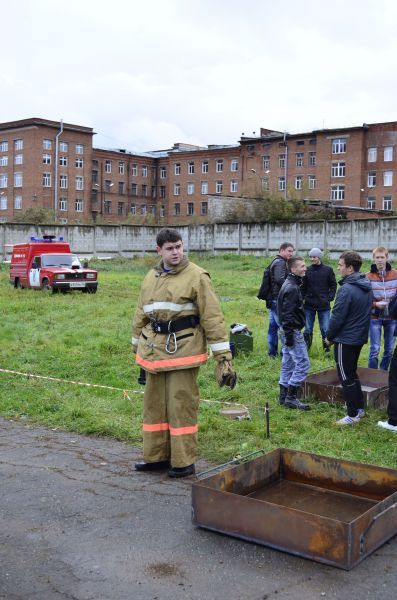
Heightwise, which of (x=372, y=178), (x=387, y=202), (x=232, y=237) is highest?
(x=372, y=178)

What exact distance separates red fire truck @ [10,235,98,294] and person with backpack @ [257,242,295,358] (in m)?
12.7

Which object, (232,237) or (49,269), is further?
(232,237)

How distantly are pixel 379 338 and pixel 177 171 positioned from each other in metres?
75.7

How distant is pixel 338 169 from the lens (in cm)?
6875

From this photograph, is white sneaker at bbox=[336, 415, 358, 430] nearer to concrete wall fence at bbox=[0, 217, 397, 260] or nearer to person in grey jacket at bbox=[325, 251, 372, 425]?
person in grey jacket at bbox=[325, 251, 372, 425]

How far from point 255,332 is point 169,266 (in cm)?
842

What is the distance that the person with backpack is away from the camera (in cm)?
1067

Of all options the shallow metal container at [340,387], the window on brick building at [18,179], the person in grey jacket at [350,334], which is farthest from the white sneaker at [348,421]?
the window on brick building at [18,179]

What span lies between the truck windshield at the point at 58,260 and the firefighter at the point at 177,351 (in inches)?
734

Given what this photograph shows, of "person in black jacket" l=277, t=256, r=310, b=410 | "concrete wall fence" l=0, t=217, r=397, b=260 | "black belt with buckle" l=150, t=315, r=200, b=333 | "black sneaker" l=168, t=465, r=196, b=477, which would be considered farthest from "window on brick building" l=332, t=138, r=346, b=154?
"black sneaker" l=168, t=465, r=196, b=477

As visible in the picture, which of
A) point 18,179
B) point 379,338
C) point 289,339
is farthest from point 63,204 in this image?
point 289,339

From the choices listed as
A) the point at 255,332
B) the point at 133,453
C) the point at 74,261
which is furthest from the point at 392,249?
the point at 133,453

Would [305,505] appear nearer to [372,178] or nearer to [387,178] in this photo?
[387,178]

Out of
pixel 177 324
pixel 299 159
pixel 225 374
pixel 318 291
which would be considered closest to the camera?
pixel 225 374
